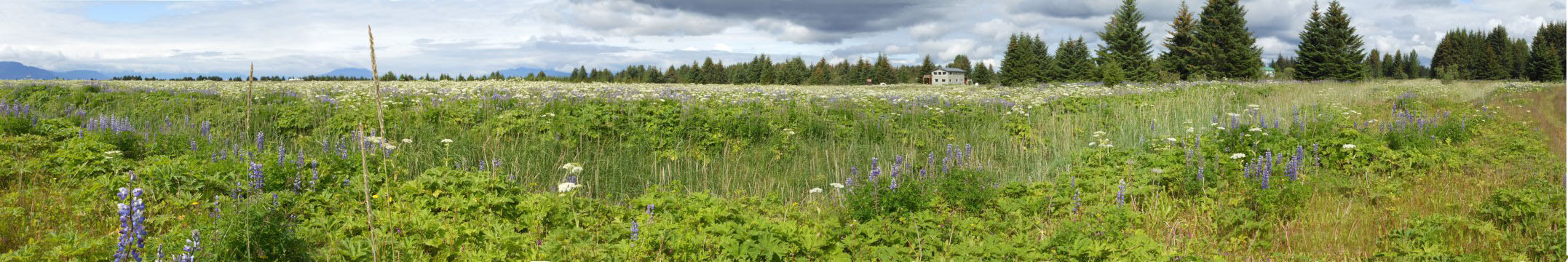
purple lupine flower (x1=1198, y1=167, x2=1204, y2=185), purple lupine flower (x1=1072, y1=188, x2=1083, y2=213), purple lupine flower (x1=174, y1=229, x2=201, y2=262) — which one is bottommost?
purple lupine flower (x1=1072, y1=188, x2=1083, y2=213)

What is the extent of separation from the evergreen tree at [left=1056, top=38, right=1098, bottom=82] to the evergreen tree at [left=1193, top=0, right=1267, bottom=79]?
9903 millimetres

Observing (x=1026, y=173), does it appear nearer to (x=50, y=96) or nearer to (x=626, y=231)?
(x=626, y=231)

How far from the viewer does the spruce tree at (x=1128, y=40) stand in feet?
118

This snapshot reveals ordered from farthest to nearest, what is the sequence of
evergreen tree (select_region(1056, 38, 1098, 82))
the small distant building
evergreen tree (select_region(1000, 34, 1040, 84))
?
the small distant building
evergreen tree (select_region(1056, 38, 1098, 82))
evergreen tree (select_region(1000, 34, 1040, 84))

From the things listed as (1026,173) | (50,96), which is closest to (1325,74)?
(1026,173)

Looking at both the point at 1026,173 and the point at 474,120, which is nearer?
the point at 1026,173

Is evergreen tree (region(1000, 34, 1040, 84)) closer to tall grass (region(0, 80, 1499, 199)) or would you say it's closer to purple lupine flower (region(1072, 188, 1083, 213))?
tall grass (region(0, 80, 1499, 199))

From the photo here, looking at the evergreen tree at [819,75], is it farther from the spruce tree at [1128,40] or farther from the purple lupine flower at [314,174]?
the purple lupine flower at [314,174]

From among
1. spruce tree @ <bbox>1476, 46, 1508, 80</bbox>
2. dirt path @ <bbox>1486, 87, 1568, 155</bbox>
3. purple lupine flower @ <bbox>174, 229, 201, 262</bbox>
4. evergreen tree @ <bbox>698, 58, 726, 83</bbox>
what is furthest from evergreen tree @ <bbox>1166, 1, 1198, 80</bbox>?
evergreen tree @ <bbox>698, 58, 726, 83</bbox>

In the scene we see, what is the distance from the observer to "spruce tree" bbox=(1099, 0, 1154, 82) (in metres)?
36.1

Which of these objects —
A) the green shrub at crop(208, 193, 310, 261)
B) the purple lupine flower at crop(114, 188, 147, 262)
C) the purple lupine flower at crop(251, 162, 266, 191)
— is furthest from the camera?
the purple lupine flower at crop(251, 162, 266, 191)

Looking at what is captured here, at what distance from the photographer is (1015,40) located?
4894cm

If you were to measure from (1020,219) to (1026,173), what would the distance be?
7.20 ft

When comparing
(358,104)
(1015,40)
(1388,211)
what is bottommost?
(1388,211)
